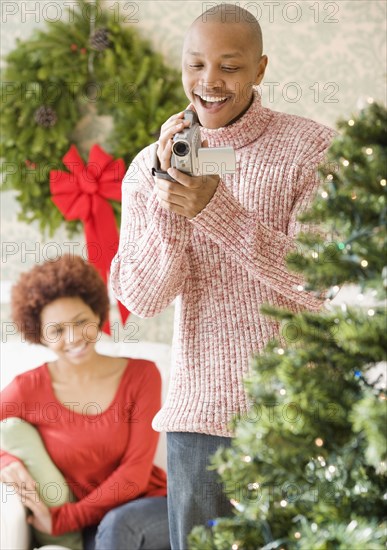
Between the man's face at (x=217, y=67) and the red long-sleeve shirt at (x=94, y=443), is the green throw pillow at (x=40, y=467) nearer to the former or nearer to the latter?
the red long-sleeve shirt at (x=94, y=443)

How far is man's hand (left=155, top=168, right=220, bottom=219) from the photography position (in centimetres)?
121

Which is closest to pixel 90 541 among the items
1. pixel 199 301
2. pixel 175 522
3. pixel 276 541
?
pixel 175 522

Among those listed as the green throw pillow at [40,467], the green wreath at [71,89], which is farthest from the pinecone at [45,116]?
the green throw pillow at [40,467]

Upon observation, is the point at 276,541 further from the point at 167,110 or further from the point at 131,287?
the point at 167,110

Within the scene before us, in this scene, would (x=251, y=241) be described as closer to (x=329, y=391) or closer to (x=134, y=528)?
(x=329, y=391)

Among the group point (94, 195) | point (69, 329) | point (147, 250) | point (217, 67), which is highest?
point (217, 67)

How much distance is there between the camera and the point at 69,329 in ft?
7.38

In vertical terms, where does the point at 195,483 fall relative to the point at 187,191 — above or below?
below

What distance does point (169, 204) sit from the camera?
1250 mm

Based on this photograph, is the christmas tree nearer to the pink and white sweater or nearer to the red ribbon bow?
the pink and white sweater

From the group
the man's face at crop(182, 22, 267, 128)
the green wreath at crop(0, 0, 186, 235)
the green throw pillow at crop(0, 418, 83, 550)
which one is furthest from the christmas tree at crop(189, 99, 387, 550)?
the green wreath at crop(0, 0, 186, 235)

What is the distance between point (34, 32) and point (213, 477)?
1724 mm

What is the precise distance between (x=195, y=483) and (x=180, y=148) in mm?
512

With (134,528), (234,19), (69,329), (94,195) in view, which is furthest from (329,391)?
(94,195)
